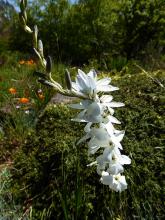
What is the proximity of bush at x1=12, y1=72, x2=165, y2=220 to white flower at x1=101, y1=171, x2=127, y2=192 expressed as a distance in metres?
0.64

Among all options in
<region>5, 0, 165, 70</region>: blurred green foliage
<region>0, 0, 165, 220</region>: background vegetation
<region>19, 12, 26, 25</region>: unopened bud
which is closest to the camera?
<region>19, 12, 26, 25</region>: unopened bud

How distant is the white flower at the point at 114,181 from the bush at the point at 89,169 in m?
0.64

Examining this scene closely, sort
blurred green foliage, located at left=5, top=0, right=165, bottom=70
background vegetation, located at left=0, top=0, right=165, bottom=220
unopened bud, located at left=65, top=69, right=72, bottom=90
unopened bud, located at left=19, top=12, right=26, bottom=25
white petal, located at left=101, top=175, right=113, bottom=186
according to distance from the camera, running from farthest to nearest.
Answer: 1. blurred green foliage, located at left=5, top=0, right=165, bottom=70
2. background vegetation, located at left=0, top=0, right=165, bottom=220
3. white petal, located at left=101, top=175, right=113, bottom=186
4. unopened bud, located at left=19, top=12, right=26, bottom=25
5. unopened bud, located at left=65, top=69, right=72, bottom=90

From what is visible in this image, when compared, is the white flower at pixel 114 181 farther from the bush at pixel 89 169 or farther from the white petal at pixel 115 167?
the bush at pixel 89 169

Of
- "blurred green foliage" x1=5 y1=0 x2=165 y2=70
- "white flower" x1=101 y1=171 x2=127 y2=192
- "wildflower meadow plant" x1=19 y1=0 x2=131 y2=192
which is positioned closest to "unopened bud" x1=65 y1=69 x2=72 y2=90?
"wildflower meadow plant" x1=19 y1=0 x2=131 y2=192

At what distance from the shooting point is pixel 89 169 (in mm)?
3002

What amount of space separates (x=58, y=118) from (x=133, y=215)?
0.96 meters

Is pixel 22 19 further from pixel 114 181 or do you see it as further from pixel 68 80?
pixel 114 181

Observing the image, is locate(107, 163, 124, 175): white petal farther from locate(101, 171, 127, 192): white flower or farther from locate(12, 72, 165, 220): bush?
locate(12, 72, 165, 220): bush

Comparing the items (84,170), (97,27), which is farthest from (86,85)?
(97,27)

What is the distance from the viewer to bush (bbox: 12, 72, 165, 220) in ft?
9.39

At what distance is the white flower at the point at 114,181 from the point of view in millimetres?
1920

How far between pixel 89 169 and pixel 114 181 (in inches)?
40.5

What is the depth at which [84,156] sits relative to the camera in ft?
9.99
